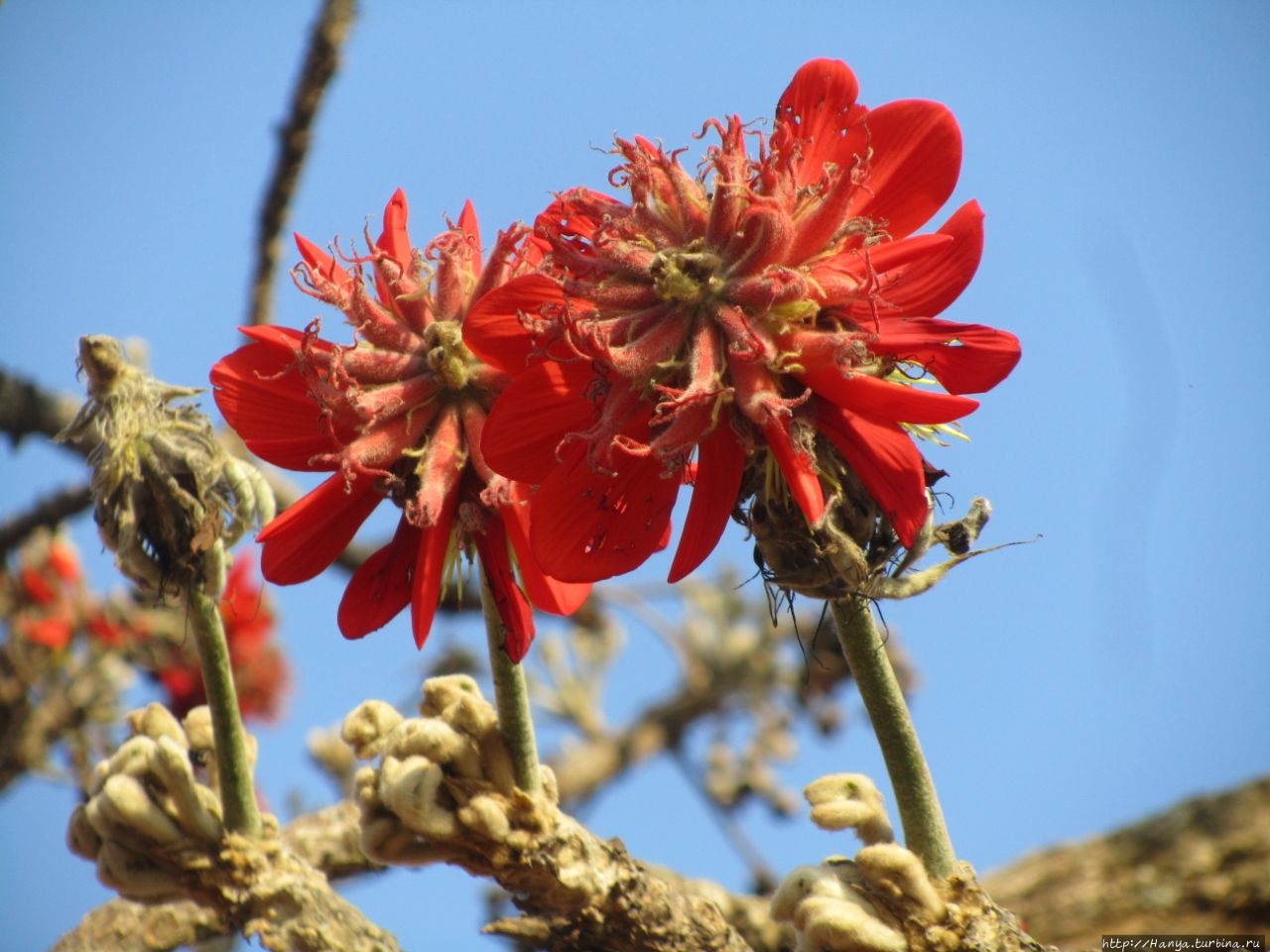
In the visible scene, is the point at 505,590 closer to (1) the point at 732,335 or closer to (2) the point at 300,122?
(1) the point at 732,335

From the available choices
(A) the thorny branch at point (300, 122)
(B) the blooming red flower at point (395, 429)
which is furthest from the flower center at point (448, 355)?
(A) the thorny branch at point (300, 122)

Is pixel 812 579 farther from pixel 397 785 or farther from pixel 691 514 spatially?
pixel 397 785

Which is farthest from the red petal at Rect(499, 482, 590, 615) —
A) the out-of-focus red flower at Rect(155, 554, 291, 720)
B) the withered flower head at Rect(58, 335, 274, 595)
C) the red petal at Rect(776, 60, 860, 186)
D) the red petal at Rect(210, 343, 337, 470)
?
the out-of-focus red flower at Rect(155, 554, 291, 720)

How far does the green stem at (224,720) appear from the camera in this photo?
2.84 metres

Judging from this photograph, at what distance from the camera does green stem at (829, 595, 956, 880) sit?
88.4 inches

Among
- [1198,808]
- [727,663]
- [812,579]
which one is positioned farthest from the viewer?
[727,663]

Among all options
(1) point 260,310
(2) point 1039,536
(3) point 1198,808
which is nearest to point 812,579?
(2) point 1039,536

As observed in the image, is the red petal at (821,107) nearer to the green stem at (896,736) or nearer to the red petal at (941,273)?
the red petal at (941,273)

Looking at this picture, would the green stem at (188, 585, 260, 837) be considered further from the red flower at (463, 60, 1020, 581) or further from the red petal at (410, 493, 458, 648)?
the red flower at (463, 60, 1020, 581)

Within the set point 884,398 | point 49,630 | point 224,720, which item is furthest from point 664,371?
point 49,630

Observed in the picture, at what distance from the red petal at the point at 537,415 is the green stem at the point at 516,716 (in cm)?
43

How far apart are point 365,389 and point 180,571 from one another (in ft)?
2.01

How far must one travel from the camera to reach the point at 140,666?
19.3ft

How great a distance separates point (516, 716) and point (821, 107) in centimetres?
123
